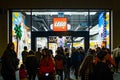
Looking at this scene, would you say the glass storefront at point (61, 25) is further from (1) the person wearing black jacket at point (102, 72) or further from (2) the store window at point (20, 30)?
(1) the person wearing black jacket at point (102, 72)

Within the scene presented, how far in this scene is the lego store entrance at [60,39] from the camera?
2586 centimetres

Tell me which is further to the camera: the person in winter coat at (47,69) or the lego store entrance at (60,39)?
the lego store entrance at (60,39)

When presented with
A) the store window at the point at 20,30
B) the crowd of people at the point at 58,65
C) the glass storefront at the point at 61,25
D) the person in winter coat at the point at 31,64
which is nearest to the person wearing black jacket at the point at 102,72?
the crowd of people at the point at 58,65

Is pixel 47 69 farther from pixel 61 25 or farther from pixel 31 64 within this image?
pixel 61 25

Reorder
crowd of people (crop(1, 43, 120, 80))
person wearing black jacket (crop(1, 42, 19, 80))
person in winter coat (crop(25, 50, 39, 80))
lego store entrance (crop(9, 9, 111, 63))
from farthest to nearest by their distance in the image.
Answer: lego store entrance (crop(9, 9, 111, 63)) < person in winter coat (crop(25, 50, 39, 80)) < person wearing black jacket (crop(1, 42, 19, 80)) < crowd of people (crop(1, 43, 120, 80))

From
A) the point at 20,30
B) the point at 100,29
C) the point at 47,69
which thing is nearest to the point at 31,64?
the point at 47,69

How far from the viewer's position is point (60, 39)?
26219 millimetres

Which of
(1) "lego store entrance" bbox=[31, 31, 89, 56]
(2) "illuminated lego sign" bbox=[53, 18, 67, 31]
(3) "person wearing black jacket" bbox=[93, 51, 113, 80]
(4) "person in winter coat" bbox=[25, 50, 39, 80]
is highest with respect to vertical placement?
(2) "illuminated lego sign" bbox=[53, 18, 67, 31]

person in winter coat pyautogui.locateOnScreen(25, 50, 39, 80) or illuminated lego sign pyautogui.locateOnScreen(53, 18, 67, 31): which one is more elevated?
illuminated lego sign pyautogui.locateOnScreen(53, 18, 67, 31)

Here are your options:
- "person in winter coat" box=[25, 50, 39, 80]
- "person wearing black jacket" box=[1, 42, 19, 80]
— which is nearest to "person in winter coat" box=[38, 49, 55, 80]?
"person wearing black jacket" box=[1, 42, 19, 80]

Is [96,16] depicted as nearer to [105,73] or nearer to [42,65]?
[42,65]

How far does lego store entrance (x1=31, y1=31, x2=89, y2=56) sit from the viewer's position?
25.9 meters

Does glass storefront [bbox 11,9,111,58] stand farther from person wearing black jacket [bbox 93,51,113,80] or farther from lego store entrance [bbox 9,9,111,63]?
person wearing black jacket [bbox 93,51,113,80]

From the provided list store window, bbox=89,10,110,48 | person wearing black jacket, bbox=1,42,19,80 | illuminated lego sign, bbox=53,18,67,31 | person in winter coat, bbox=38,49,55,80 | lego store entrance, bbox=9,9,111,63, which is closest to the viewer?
person wearing black jacket, bbox=1,42,19,80
